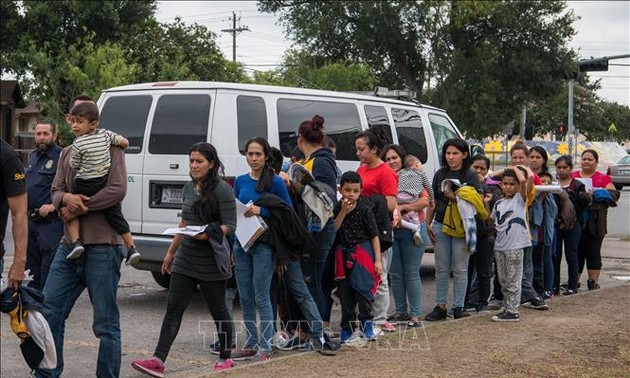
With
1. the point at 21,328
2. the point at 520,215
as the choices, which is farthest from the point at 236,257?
the point at 520,215

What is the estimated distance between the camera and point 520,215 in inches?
362

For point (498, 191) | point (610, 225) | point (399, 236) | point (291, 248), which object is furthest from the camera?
point (610, 225)

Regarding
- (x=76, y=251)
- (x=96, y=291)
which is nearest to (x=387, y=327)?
(x=96, y=291)

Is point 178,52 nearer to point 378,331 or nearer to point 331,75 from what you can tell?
point 331,75

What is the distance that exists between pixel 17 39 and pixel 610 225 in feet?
67.2

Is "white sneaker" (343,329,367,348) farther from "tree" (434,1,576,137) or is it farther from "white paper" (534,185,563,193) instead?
"tree" (434,1,576,137)

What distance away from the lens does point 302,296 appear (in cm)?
754

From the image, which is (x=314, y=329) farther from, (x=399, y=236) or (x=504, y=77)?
(x=504, y=77)

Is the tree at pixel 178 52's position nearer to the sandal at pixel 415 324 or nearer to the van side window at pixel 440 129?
the van side window at pixel 440 129

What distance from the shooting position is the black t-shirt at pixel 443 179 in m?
9.12

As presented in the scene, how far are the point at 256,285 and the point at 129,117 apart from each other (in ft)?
10.6

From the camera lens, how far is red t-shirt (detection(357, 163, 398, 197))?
826cm

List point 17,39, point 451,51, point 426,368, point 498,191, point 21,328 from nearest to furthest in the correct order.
→ point 21,328
point 426,368
point 498,191
point 17,39
point 451,51

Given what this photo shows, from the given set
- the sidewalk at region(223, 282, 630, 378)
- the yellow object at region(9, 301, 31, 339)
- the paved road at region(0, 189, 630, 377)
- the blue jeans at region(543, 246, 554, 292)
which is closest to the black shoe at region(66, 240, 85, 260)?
the yellow object at region(9, 301, 31, 339)
